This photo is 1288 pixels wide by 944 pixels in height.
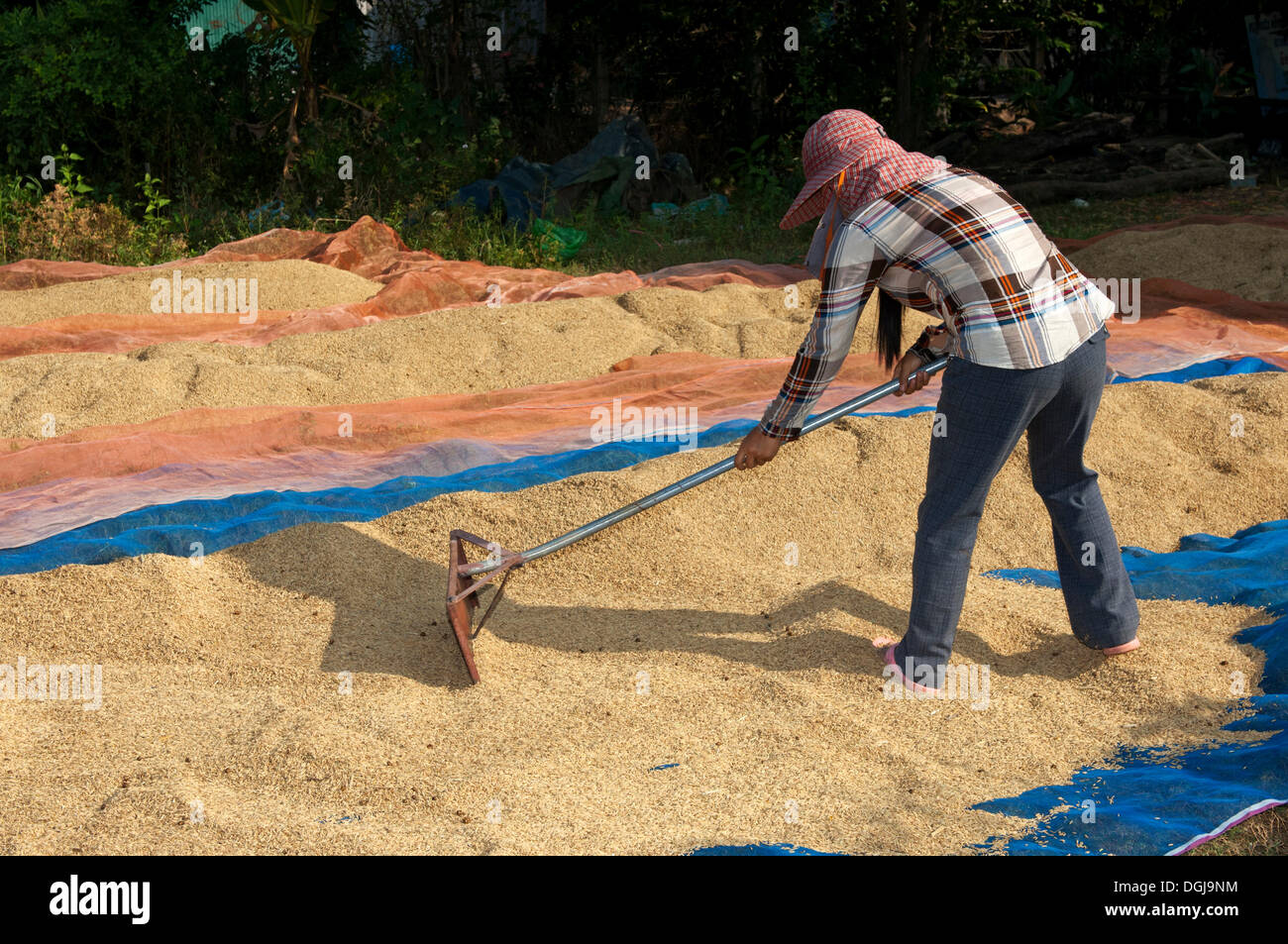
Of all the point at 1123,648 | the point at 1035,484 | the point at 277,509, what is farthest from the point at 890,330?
the point at 277,509

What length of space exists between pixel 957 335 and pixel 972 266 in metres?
0.15

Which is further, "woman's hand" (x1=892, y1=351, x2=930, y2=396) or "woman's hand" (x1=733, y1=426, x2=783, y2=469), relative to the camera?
"woman's hand" (x1=892, y1=351, x2=930, y2=396)

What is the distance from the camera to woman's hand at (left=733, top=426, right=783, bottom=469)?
2.71 metres

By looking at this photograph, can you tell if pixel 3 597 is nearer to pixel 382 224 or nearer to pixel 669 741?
pixel 669 741

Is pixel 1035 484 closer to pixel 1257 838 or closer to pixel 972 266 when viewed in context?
pixel 972 266

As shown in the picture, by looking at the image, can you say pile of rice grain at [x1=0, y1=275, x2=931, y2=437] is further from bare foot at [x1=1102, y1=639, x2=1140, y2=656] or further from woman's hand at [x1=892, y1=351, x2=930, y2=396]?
bare foot at [x1=1102, y1=639, x2=1140, y2=656]

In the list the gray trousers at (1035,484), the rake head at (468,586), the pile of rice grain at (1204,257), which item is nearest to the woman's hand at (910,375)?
the gray trousers at (1035,484)

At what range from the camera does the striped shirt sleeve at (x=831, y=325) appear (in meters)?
2.41

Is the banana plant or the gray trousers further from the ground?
the banana plant

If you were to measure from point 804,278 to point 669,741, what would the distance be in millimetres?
4379
